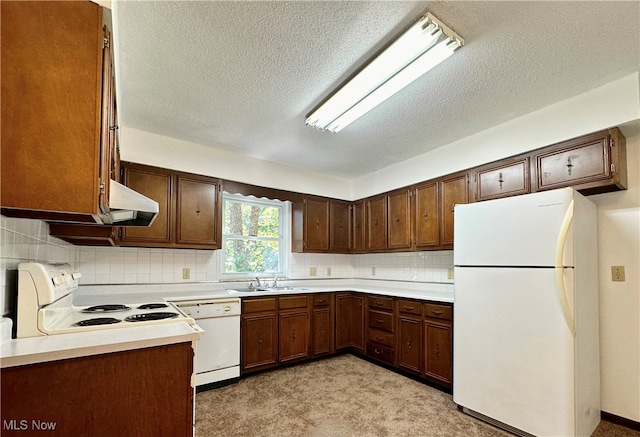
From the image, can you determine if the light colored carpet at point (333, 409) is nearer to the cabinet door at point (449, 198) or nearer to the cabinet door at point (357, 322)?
the cabinet door at point (357, 322)

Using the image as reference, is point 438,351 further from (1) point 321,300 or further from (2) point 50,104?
(2) point 50,104

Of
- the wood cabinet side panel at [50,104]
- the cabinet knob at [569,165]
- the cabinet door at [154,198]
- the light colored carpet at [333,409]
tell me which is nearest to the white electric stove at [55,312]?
the wood cabinet side panel at [50,104]

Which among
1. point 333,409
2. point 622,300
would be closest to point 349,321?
point 333,409

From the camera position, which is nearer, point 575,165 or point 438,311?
point 575,165

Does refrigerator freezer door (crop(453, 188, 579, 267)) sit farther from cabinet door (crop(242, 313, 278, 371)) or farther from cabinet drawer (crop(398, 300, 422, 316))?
cabinet door (crop(242, 313, 278, 371))

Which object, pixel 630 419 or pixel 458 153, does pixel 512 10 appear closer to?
pixel 458 153

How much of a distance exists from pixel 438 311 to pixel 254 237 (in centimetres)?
237

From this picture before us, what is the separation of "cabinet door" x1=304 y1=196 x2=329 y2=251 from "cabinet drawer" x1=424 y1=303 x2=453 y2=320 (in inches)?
66.3

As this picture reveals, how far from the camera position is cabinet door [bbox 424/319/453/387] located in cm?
296

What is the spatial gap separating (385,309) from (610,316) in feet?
6.32

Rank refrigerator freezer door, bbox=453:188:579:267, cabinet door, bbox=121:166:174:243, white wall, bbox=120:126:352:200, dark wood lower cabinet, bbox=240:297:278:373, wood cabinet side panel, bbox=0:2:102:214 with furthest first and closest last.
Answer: dark wood lower cabinet, bbox=240:297:278:373 → white wall, bbox=120:126:352:200 → cabinet door, bbox=121:166:174:243 → refrigerator freezer door, bbox=453:188:579:267 → wood cabinet side panel, bbox=0:2:102:214

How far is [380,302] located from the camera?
376cm

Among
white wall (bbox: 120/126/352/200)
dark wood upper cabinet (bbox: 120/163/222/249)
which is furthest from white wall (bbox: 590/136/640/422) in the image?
dark wood upper cabinet (bbox: 120/163/222/249)

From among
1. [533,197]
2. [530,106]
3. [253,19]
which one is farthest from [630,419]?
[253,19]
